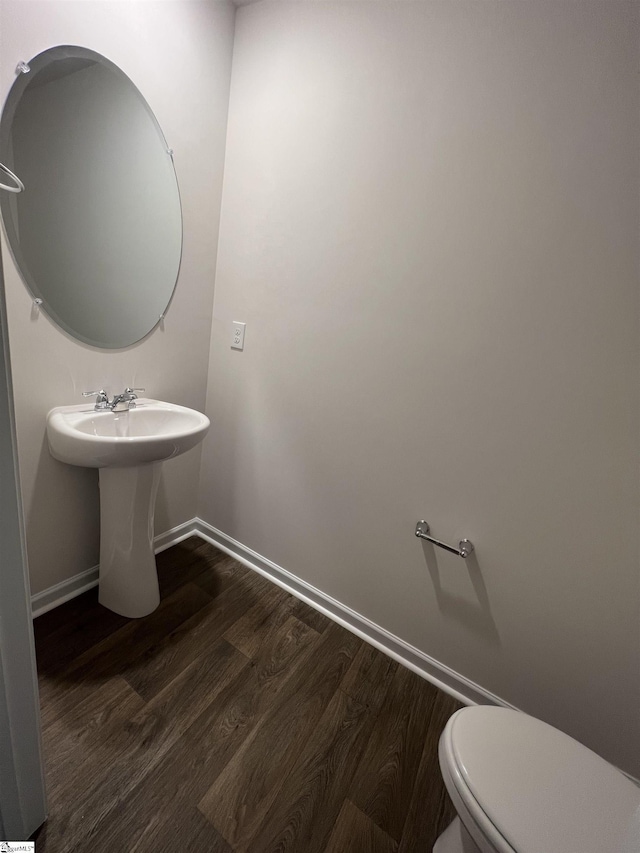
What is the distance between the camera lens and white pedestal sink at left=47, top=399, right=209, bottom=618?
119cm

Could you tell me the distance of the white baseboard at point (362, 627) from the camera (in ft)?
4.45

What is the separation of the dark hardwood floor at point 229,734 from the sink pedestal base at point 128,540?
7 cm

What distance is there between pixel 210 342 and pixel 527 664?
1812mm

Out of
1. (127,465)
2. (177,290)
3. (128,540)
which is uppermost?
(177,290)

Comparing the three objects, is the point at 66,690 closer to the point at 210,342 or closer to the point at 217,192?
the point at 210,342

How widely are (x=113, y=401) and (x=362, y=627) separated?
1347 millimetres

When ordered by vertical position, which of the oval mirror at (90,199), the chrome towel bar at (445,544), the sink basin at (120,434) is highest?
the oval mirror at (90,199)

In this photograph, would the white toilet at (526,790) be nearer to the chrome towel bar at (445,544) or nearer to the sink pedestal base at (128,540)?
the chrome towel bar at (445,544)

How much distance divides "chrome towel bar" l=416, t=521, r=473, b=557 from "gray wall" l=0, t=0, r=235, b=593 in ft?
3.92

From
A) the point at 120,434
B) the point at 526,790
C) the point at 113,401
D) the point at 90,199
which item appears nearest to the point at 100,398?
the point at 113,401

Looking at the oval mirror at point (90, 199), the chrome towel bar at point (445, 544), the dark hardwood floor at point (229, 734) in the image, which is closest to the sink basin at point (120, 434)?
the oval mirror at point (90, 199)

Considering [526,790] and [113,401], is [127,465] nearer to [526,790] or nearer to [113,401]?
[113,401]

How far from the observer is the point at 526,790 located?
0.76m

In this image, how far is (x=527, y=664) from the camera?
4.04 ft
